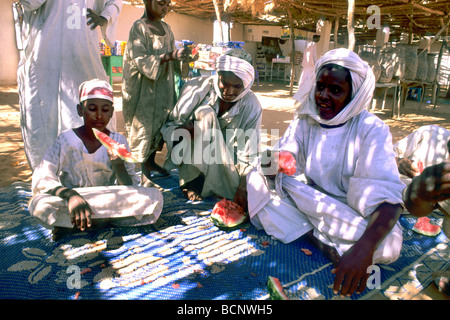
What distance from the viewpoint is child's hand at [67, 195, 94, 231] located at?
2.32 m

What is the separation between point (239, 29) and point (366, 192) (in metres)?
Result: 18.7

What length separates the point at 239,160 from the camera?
343 centimetres

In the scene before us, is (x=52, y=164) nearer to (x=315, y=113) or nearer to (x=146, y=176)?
(x=146, y=176)

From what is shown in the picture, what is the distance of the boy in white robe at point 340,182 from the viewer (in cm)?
213

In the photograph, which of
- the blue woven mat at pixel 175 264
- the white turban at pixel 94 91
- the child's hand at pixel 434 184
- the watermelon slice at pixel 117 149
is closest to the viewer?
the child's hand at pixel 434 184

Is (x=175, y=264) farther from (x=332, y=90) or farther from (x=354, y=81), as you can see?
(x=354, y=81)

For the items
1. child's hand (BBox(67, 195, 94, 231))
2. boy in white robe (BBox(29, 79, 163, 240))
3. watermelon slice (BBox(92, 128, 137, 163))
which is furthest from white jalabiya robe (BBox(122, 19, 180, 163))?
child's hand (BBox(67, 195, 94, 231))

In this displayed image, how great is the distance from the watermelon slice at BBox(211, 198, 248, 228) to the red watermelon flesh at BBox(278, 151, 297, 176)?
1.98 feet

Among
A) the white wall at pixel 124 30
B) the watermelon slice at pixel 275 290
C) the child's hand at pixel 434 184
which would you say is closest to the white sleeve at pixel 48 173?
the watermelon slice at pixel 275 290

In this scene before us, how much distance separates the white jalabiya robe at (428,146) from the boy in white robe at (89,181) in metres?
2.46

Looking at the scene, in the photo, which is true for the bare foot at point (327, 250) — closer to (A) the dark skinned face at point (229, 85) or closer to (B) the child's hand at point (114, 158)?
(A) the dark skinned face at point (229, 85)

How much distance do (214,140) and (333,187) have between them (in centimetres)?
122

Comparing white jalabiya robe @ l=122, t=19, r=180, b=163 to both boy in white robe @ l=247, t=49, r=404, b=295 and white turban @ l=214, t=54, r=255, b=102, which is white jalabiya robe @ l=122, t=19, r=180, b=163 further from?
boy in white robe @ l=247, t=49, r=404, b=295
